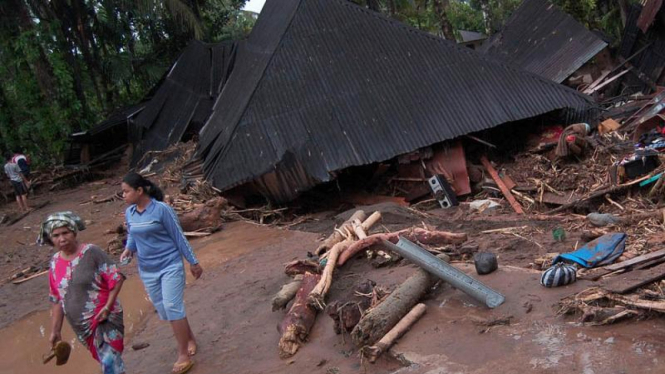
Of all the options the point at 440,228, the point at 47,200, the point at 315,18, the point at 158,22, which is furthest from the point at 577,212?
the point at 158,22

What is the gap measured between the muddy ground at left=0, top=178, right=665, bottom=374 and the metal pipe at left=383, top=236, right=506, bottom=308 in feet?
0.27

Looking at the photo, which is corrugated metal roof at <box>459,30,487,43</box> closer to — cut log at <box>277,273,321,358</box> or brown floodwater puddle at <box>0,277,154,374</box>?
brown floodwater puddle at <box>0,277,154,374</box>

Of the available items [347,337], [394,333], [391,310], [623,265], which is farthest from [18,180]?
[623,265]

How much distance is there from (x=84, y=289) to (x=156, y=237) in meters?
0.69

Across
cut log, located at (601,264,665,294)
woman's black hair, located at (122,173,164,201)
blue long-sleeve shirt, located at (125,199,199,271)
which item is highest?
woman's black hair, located at (122,173,164,201)

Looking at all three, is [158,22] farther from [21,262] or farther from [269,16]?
[21,262]

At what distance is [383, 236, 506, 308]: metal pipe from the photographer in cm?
446

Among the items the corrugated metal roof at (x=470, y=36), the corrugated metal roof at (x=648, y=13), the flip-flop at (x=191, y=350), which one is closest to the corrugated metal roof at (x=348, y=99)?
the flip-flop at (x=191, y=350)

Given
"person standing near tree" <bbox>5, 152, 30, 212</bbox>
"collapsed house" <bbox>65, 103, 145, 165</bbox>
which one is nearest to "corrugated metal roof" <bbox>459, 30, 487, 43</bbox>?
"collapsed house" <bbox>65, 103, 145, 165</bbox>

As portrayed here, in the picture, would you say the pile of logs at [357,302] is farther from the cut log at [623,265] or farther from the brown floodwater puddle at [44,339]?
the brown floodwater puddle at [44,339]

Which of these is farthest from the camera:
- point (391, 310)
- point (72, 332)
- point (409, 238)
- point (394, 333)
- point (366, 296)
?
point (72, 332)

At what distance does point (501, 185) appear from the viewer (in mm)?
10969

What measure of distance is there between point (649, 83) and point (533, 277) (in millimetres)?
14750

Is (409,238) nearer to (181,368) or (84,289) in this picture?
(181,368)
